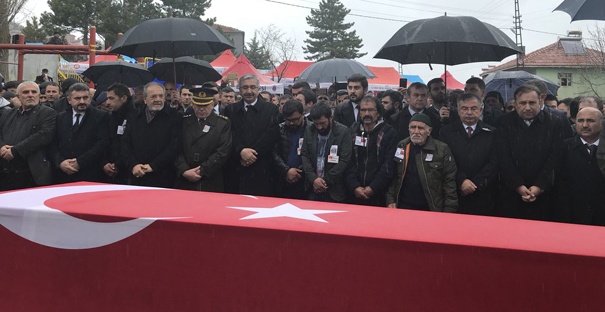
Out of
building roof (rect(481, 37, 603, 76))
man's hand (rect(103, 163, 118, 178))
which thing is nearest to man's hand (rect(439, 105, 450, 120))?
man's hand (rect(103, 163, 118, 178))

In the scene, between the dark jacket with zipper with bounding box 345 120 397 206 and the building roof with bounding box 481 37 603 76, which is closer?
the dark jacket with zipper with bounding box 345 120 397 206

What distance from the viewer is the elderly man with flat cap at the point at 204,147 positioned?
5504 millimetres

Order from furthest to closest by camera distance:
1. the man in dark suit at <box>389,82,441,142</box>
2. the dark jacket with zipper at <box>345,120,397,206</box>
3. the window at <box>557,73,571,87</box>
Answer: the window at <box>557,73,571,87</box> < the man in dark suit at <box>389,82,441,142</box> < the dark jacket with zipper at <box>345,120,397,206</box>

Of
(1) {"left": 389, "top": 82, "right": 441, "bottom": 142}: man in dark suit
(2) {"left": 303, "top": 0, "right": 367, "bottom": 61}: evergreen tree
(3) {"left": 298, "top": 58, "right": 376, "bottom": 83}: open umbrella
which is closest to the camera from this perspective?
(1) {"left": 389, "top": 82, "right": 441, "bottom": 142}: man in dark suit

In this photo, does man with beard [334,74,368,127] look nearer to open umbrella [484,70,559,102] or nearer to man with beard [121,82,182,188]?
man with beard [121,82,182,188]

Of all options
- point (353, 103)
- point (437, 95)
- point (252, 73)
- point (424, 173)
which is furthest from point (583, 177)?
point (252, 73)

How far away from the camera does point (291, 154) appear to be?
229 inches

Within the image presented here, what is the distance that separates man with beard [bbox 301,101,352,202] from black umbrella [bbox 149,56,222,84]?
143 inches

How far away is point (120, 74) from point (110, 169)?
4.26 meters

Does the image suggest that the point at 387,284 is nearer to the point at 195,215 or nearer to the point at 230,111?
the point at 195,215

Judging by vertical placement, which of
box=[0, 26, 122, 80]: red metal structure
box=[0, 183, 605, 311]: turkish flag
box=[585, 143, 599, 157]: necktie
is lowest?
box=[0, 183, 605, 311]: turkish flag

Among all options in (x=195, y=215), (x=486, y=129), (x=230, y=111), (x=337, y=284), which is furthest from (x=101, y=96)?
(x=337, y=284)

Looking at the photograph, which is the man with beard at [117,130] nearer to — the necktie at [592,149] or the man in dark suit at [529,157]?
the man in dark suit at [529,157]

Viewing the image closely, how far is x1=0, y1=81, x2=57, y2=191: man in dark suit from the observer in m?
5.80
